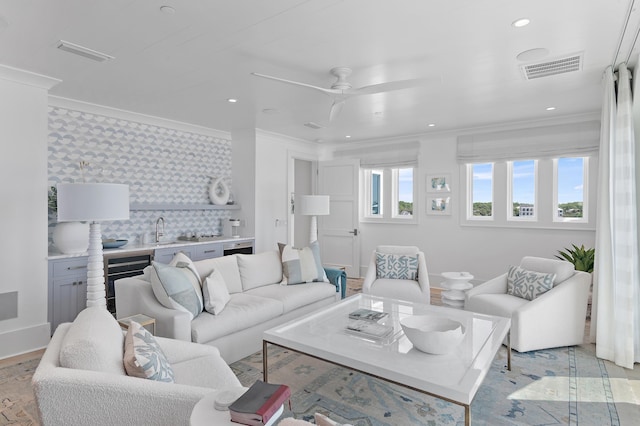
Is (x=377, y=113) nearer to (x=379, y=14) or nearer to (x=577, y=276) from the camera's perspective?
(x=379, y=14)

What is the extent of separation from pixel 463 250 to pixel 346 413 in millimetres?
4038

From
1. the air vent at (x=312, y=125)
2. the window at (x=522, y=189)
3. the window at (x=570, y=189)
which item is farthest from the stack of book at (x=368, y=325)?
the window at (x=570, y=189)

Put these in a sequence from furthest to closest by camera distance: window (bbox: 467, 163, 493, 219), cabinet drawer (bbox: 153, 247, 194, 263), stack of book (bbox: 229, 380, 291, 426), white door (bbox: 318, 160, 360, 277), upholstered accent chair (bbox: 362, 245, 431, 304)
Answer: white door (bbox: 318, 160, 360, 277), window (bbox: 467, 163, 493, 219), cabinet drawer (bbox: 153, 247, 194, 263), upholstered accent chair (bbox: 362, 245, 431, 304), stack of book (bbox: 229, 380, 291, 426)

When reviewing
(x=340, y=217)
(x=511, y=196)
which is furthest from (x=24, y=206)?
(x=511, y=196)

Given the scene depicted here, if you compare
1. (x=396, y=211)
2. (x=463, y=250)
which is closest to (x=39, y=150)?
(x=396, y=211)

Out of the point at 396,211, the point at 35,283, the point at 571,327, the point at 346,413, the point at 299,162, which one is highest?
the point at 299,162

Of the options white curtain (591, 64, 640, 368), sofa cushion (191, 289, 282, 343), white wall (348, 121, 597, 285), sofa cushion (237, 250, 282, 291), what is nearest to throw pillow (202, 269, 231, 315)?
sofa cushion (191, 289, 282, 343)

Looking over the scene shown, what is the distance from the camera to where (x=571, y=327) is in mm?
3326

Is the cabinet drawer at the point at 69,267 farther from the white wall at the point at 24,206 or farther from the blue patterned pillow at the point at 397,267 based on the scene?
the blue patterned pillow at the point at 397,267

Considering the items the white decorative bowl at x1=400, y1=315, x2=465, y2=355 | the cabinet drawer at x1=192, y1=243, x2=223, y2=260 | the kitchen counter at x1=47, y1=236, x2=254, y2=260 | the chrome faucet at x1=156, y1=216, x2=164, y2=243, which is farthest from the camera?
the chrome faucet at x1=156, y1=216, x2=164, y2=243

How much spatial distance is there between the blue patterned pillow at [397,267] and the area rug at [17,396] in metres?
3.30

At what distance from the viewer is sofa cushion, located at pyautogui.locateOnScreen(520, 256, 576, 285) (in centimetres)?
347

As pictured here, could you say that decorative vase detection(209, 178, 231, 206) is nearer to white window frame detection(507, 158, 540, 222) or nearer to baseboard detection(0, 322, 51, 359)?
A: baseboard detection(0, 322, 51, 359)

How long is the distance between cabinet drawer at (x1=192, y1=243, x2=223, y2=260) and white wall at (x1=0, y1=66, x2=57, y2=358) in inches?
65.6
